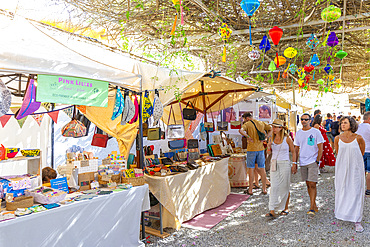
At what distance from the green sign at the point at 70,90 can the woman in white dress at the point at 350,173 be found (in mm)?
3129

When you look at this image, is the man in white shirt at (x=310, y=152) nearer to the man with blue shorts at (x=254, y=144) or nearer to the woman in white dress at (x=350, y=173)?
the woman in white dress at (x=350, y=173)

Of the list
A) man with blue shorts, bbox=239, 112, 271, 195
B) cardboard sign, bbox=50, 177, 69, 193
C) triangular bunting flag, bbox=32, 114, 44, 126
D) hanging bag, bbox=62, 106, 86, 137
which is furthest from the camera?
man with blue shorts, bbox=239, 112, 271, 195

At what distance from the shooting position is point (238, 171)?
6.22m

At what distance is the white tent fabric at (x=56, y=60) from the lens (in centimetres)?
230

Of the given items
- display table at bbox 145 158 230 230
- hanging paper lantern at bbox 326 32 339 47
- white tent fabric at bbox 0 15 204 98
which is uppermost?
hanging paper lantern at bbox 326 32 339 47

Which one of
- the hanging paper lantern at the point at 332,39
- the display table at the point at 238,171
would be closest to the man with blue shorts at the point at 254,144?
the display table at the point at 238,171

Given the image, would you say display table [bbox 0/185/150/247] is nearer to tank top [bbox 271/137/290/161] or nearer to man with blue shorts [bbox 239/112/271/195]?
tank top [bbox 271/137/290/161]

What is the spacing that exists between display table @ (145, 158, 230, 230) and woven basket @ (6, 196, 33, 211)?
1.52m

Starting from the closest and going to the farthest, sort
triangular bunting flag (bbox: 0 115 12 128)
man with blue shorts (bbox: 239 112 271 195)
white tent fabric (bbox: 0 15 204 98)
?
white tent fabric (bbox: 0 15 204 98), triangular bunting flag (bbox: 0 115 12 128), man with blue shorts (bbox: 239 112 271 195)

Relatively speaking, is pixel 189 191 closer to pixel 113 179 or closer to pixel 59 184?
pixel 113 179

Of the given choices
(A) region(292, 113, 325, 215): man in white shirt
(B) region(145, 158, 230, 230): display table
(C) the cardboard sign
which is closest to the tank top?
(A) region(292, 113, 325, 215): man in white shirt

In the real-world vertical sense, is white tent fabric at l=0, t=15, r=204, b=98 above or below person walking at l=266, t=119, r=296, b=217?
above

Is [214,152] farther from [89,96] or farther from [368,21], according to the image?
[368,21]

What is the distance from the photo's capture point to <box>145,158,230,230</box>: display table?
144 inches
